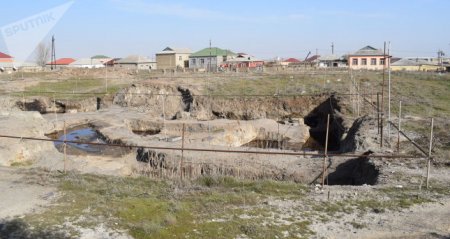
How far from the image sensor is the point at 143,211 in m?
10.3

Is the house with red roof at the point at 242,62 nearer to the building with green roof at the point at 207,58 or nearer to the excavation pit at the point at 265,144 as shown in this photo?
the building with green roof at the point at 207,58

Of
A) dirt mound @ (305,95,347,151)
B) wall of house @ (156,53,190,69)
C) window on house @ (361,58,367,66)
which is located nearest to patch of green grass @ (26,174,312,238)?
dirt mound @ (305,95,347,151)

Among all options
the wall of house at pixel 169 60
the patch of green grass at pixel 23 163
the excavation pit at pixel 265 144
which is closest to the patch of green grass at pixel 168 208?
the patch of green grass at pixel 23 163

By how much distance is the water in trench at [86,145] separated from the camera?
2182 cm

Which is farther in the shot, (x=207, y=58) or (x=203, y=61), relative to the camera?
(x=203, y=61)

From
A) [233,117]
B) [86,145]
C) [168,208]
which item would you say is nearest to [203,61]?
[233,117]

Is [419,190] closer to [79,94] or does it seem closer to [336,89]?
[336,89]

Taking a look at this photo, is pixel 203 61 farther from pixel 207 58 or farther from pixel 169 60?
pixel 169 60

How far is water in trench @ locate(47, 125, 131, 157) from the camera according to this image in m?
21.8

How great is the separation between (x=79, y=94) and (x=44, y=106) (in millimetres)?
4241

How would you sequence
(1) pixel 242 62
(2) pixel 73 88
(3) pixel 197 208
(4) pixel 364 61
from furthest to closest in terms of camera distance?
(1) pixel 242 62 < (4) pixel 364 61 < (2) pixel 73 88 < (3) pixel 197 208

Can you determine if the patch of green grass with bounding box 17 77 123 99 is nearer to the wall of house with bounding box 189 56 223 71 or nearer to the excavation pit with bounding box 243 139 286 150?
the excavation pit with bounding box 243 139 286 150

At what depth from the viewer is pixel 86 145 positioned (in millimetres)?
24125

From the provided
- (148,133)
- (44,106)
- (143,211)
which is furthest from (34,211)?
(44,106)
